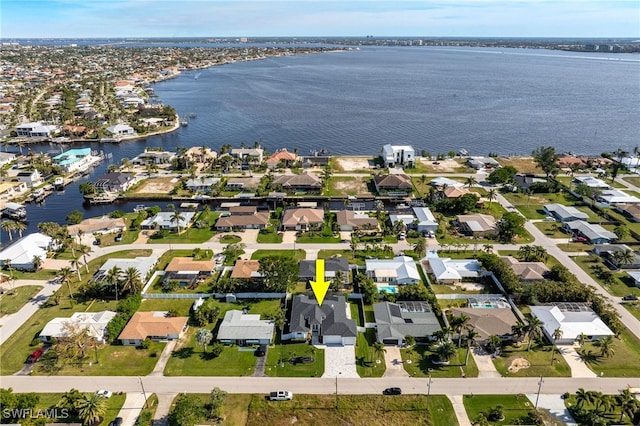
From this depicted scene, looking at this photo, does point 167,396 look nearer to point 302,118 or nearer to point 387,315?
point 387,315

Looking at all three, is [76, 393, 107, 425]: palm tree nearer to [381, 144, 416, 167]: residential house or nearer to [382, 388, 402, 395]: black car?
[382, 388, 402, 395]: black car

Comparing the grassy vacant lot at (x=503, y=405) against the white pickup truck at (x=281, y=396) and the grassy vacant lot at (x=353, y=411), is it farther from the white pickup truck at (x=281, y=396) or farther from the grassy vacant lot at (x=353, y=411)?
the white pickup truck at (x=281, y=396)

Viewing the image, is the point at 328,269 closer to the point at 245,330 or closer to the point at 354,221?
the point at 245,330

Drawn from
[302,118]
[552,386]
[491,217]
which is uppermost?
[302,118]

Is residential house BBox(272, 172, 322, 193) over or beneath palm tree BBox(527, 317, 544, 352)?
over

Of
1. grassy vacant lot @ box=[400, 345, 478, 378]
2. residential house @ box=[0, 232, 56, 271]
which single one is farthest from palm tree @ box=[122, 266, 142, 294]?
grassy vacant lot @ box=[400, 345, 478, 378]

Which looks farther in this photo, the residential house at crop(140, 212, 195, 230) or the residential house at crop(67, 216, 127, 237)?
the residential house at crop(140, 212, 195, 230)

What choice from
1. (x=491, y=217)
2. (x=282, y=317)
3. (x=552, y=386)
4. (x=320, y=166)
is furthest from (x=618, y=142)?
(x=282, y=317)
